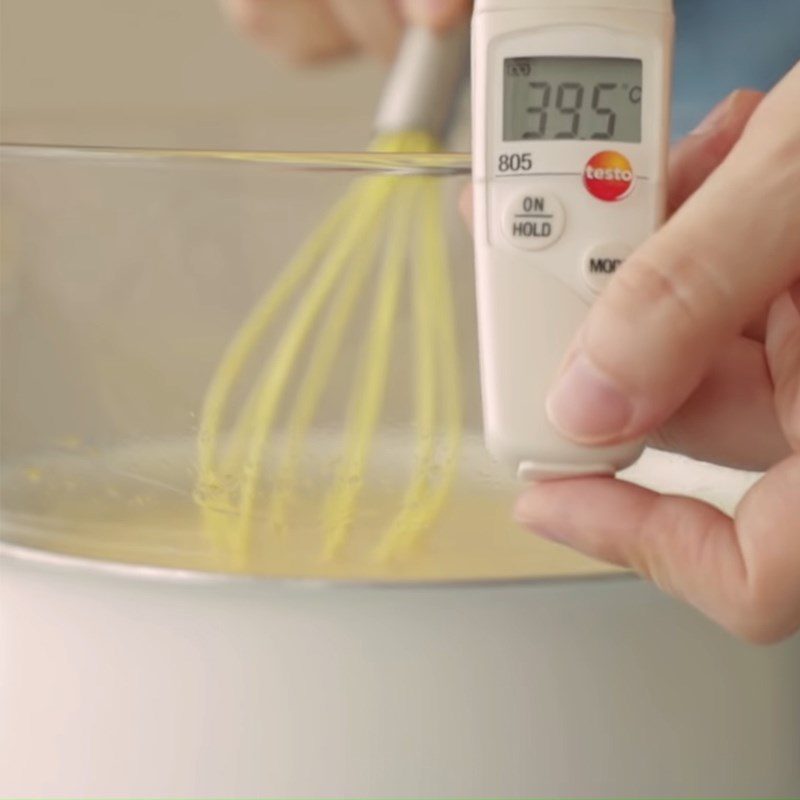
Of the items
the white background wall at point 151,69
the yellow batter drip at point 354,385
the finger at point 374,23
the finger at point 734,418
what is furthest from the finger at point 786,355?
the white background wall at point 151,69

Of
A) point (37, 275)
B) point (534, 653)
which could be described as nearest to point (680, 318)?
point (534, 653)

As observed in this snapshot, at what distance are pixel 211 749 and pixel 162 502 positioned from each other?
96 mm

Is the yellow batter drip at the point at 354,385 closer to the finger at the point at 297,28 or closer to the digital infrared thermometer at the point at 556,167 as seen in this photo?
the digital infrared thermometer at the point at 556,167

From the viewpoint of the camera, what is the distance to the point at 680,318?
0.37 m

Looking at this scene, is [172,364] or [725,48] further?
[725,48]

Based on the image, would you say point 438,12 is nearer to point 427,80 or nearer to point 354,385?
point 427,80

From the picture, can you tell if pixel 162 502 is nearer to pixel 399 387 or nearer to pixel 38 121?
pixel 399 387

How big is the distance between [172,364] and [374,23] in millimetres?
223

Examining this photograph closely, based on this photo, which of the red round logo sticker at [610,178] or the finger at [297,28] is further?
the finger at [297,28]

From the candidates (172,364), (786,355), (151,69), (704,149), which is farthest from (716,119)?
(151,69)

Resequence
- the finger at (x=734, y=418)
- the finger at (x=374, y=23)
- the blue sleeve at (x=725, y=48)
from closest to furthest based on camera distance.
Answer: the finger at (x=734, y=418) < the finger at (x=374, y=23) < the blue sleeve at (x=725, y=48)

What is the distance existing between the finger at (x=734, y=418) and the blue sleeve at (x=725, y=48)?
1.06ft

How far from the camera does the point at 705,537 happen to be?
0.42 metres

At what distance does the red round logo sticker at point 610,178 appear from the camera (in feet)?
1.36
